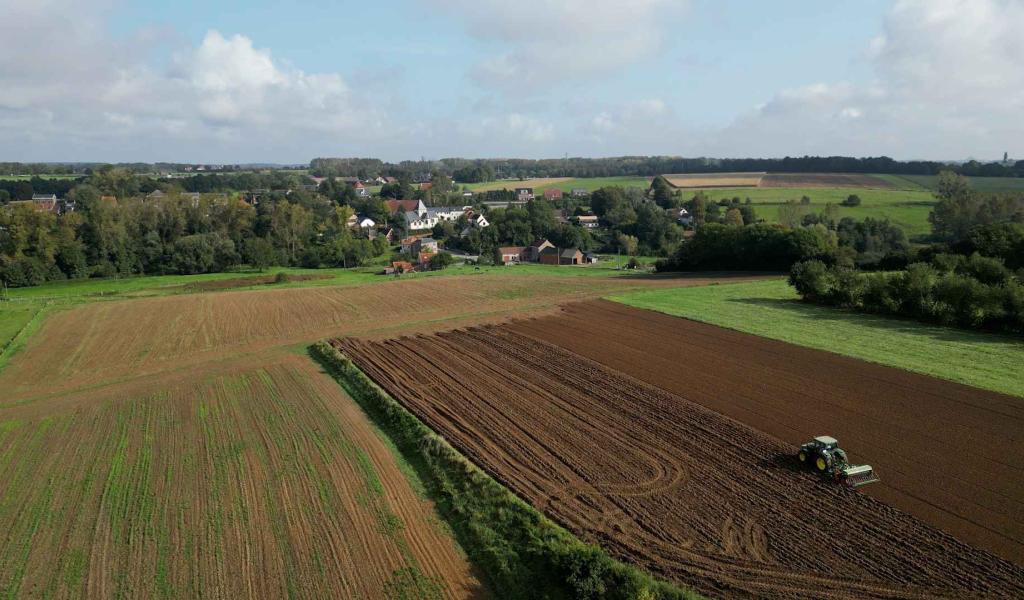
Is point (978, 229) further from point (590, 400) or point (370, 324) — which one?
point (370, 324)

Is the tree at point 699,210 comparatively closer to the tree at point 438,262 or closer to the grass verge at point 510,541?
the tree at point 438,262

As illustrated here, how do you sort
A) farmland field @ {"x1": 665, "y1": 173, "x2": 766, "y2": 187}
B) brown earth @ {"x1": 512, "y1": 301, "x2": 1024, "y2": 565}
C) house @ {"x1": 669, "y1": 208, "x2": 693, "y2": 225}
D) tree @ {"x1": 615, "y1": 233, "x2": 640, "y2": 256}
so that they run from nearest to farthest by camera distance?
1. brown earth @ {"x1": 512, "y1": 301, "x2": 1024, "y2": 565}
2. tree @ {"x1": 615, "y1": 233, "x2": 640, "y2": 256}
3. house @ {"x1": 669, "y1": 208, "x2": 693, "y2": 225}
4. farmland field @ {"x1": 665, "y1": 173, "x2": 766, "y2": 187}

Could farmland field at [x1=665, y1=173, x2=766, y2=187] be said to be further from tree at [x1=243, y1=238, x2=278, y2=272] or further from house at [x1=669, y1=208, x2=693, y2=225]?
tree at [x1=243, y1=238, x2=278, y2=272]

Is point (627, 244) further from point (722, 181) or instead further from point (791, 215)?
point (722, 181)

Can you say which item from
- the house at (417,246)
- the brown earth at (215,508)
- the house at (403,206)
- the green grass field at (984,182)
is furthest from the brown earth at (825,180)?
the brown earth at (215,508)

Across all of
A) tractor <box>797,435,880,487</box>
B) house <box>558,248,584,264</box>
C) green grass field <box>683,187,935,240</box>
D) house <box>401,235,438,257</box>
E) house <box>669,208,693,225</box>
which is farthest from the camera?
house <box>669,208,693,225</box>

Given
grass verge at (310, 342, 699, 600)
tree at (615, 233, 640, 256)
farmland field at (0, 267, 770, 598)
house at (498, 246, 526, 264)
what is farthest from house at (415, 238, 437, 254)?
grass verge at (310, 342, 699, 600)

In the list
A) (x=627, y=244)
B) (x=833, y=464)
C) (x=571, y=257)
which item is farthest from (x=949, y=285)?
(x=627, y=244)
